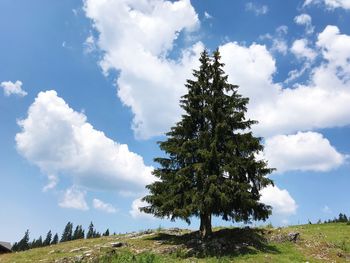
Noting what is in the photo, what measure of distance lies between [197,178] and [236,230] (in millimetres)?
6011

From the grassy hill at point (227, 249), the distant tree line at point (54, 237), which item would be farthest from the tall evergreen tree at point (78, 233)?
the grassy hill at point (227, 249)

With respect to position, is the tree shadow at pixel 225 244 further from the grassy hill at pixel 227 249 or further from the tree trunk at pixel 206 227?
the tree trunk at pixel 206 227

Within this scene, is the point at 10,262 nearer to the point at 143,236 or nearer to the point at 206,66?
the point at 143,236

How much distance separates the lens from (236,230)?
2875cm

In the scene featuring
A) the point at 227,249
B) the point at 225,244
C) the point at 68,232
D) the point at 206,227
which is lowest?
the point at 227,249

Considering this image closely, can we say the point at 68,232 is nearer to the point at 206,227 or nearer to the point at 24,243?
the point at 24,243

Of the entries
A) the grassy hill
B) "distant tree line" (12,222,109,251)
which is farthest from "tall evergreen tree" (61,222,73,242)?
the grassy hill

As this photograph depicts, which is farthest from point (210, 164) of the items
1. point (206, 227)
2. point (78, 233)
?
point (78, 233)

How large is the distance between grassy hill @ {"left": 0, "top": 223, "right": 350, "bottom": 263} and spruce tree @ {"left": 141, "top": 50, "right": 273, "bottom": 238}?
1695mm

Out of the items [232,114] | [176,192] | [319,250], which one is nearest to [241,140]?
[232,114]

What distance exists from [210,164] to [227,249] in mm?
6127

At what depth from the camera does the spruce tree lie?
24.9 meters

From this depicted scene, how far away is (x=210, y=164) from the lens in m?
26.6

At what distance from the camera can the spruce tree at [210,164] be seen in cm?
2488
